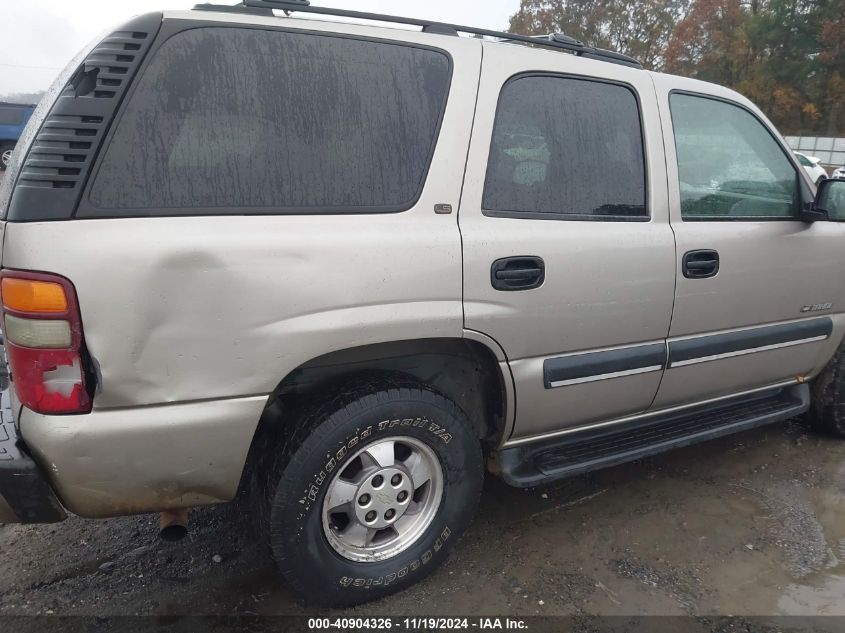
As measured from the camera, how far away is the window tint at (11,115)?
17562 millimetres

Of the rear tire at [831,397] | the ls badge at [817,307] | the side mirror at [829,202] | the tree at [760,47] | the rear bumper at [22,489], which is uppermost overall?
the tree at [760,47]

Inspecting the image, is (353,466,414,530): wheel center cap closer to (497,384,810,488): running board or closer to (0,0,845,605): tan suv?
(0,0,845,605): tan suv

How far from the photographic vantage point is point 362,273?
1.98 metres

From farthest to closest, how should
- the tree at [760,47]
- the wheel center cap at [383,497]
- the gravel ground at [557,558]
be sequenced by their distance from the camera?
the tree at [760,47] < the gravel ground at [557,558] < the wheel center cap at [383,497]

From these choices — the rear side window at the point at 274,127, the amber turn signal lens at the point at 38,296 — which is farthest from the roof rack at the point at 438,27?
the amber turn signal lens at the point at 38,296

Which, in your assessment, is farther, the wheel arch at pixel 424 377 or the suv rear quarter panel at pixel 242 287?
the wheel arch at pixel 424 377

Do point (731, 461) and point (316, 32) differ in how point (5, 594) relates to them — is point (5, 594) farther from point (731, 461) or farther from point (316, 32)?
point (731, 461)

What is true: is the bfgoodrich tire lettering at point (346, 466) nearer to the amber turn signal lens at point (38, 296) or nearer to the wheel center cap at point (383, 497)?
the wheel center cap at point (383, 497)

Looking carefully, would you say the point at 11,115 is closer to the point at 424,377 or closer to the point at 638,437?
the point at 424,377

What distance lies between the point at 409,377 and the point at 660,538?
138cm

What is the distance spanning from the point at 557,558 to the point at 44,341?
79.9 inches

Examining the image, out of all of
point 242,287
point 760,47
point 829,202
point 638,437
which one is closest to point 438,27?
point 242,287

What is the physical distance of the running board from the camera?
2.56 m

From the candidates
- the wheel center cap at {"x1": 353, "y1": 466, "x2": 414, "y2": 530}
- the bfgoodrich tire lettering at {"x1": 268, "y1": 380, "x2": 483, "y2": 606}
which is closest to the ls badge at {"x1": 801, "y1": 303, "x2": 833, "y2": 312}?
the bfgoodrich tire lettering at {"x1": 268, "y1": 380, "x2": 483, "y2": 606}
